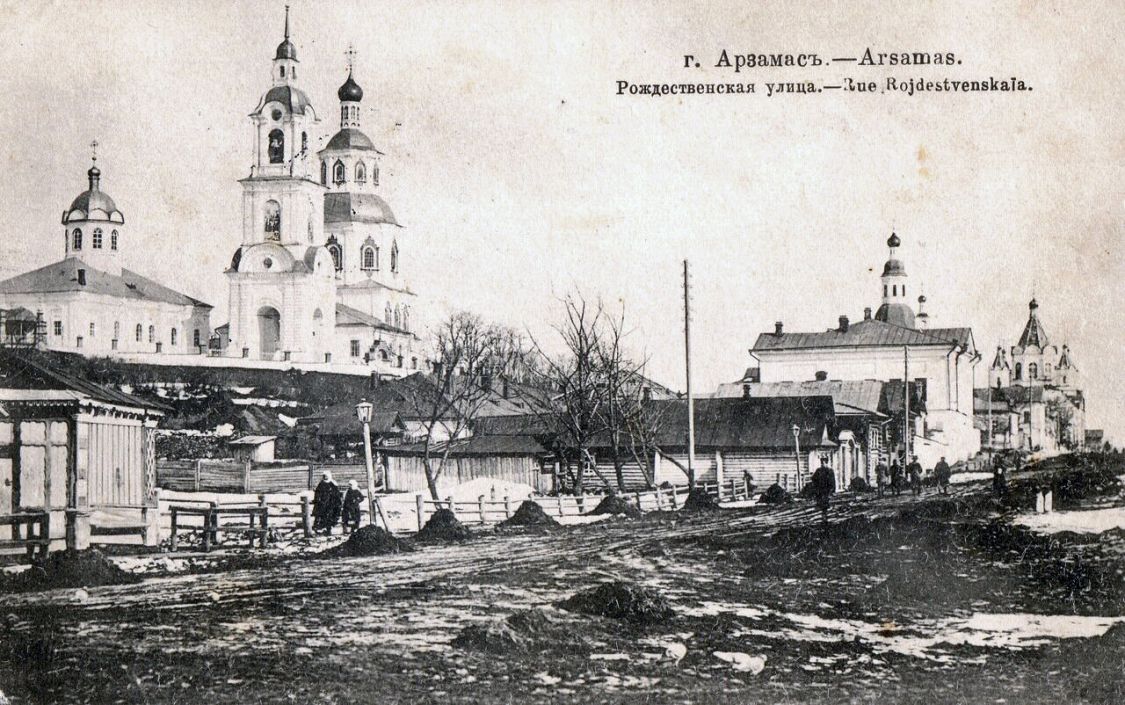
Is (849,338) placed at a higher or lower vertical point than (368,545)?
higher

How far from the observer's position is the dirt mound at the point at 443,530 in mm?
10502

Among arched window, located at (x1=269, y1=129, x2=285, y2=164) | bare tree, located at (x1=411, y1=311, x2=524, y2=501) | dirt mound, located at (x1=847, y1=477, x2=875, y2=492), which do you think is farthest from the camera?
dirt mound, located at (x1=847, y1=477, x2=875, y2=492)

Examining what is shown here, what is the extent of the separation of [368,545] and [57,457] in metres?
2.72

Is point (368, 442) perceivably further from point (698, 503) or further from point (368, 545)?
point (698, 503)

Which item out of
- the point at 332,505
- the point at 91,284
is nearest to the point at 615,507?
the point at 332,505

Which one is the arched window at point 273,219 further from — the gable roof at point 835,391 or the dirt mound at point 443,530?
the gable roof at point 835,391

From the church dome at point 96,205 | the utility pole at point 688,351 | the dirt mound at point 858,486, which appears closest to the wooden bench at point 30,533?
the church dome at point 96,205

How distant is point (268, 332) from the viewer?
14148mm

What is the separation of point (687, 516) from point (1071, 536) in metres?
4.83

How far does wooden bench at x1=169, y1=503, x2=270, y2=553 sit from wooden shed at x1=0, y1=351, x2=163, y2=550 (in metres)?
0.68

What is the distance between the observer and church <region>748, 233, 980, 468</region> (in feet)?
35.7

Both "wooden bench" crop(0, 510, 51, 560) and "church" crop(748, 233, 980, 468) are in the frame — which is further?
"church" crop(748, 233, 980, 468)

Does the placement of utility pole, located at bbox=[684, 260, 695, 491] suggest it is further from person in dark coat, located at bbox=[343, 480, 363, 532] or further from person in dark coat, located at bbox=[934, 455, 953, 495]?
person in dark coat, located at bbox=[934, 455, 953, 495]

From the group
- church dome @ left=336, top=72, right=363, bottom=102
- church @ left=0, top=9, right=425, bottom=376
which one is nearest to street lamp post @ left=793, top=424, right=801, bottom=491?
church @ left=0, top=9, right=425, bottom=376
